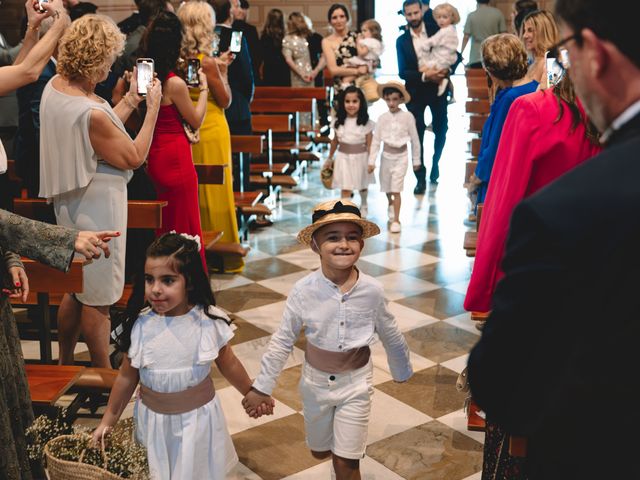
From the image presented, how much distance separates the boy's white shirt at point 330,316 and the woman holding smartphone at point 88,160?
1.22m

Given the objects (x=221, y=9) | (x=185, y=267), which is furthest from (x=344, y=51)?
(x=185, y=267)

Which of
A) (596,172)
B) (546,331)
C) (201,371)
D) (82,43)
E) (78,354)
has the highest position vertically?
(82,43)

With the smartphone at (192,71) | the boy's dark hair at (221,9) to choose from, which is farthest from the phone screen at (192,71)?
the boy's dark hair at (221,9)

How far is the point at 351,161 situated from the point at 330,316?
464 cm

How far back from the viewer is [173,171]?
16.3 ft

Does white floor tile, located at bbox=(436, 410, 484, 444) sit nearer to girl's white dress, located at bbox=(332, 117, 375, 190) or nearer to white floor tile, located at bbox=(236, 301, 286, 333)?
white floor tile, located at bbox=(236, 301, 286, 333)

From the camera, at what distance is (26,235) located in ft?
9.14

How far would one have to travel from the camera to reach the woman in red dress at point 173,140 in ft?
15.5

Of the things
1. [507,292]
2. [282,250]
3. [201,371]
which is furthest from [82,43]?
[282,250]

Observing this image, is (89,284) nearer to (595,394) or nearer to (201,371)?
(201,371)

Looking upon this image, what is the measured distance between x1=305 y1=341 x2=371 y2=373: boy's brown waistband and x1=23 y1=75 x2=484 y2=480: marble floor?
0.66 metres

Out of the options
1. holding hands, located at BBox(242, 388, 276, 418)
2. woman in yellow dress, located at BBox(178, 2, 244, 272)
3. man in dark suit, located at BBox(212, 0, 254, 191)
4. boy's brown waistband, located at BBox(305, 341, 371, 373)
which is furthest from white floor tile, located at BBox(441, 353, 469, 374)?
man in dark suit, located at BBox(212, 0, 254, 191)

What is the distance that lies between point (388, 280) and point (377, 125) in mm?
1860

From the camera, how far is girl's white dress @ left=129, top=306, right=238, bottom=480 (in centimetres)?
285
